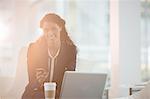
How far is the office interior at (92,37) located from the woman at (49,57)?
0.16 feet

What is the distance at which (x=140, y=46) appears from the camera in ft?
9.58

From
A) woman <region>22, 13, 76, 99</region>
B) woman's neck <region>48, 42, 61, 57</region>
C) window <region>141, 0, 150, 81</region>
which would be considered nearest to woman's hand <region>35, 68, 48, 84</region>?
woman <region>22, 13, 76, 99</region>

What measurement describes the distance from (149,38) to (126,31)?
311mm

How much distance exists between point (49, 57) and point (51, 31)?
21cm

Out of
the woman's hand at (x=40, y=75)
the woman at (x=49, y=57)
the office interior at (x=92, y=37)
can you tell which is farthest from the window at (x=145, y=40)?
the woman's hand at (x=40, y=75)

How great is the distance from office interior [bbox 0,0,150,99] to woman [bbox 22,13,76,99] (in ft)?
0.16

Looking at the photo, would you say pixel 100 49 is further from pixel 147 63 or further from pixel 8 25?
pixel 8 25

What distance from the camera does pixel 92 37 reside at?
103 inches

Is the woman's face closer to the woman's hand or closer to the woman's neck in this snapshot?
the woman's neck

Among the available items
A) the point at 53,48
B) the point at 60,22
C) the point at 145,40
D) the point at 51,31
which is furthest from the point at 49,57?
the point at 145,40

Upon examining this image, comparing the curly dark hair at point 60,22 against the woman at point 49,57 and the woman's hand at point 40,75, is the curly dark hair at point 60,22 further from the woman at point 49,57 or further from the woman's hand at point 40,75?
the woman's hand at point 40,75

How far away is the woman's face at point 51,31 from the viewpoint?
2.33 m

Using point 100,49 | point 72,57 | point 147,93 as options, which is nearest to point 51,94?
point 72,57

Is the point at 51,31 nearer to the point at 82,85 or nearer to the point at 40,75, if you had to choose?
the point at 40,75
